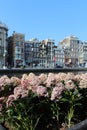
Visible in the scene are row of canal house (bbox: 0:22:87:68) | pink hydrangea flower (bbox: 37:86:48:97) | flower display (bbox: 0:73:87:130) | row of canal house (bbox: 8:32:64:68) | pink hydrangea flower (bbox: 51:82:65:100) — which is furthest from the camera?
→ row of canal house (bbox: 8:32:64:68)

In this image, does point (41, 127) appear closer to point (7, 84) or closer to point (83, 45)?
point (7, 84)

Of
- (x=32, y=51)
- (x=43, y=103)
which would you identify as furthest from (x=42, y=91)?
Result: (x=32, y=51)

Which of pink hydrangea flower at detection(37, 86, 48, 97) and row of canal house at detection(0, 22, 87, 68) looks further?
row of canal house at detection(0, 22, 87, 68)

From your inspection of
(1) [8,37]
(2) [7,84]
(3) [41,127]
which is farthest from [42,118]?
(1) [8,37]

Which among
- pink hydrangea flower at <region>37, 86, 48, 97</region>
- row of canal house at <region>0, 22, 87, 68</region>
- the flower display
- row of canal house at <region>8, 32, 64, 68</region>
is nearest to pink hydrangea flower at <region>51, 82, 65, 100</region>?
the flower display

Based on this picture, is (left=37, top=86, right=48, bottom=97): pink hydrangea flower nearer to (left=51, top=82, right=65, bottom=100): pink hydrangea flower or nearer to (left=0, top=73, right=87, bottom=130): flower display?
(left=0, top=73, right=87, bottom=130): flower display

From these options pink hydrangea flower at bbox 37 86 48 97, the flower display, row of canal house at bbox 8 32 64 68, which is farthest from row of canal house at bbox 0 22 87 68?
pink hydrangea flower at bbox 37 86 48 97

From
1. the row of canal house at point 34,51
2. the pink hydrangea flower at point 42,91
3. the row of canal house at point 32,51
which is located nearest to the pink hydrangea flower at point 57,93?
the pink hydrangea flower at point 42,91

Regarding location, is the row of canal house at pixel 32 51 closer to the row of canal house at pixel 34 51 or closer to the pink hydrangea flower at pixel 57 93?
the row of canal house at pixel 34 51

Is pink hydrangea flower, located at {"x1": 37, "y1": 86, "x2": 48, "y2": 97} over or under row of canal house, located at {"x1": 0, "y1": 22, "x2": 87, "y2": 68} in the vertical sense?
under

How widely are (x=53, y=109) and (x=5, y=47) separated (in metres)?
132

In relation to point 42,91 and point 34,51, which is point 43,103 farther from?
point 34,51

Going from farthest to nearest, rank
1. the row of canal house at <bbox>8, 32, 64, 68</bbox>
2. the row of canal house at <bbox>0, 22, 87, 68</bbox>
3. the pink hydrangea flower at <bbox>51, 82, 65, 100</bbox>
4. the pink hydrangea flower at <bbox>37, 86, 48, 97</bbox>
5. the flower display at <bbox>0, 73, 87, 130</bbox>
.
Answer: the row of canal house at <bbox>8, 32, 64, 68</bbox> < the row of canal house at <bbox>0, 22, 87, 68</bbox> < the pink hydrangea flower at <bbox>37, 86, 48, 97</bbox> < the pink hydrangea flower at <bbox>51, 82, 65, 100</bbox> < the flower display at <bbox>0, 73, 87, 130</bbox>

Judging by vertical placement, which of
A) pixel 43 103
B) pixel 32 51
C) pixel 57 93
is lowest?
pixel 43 103
